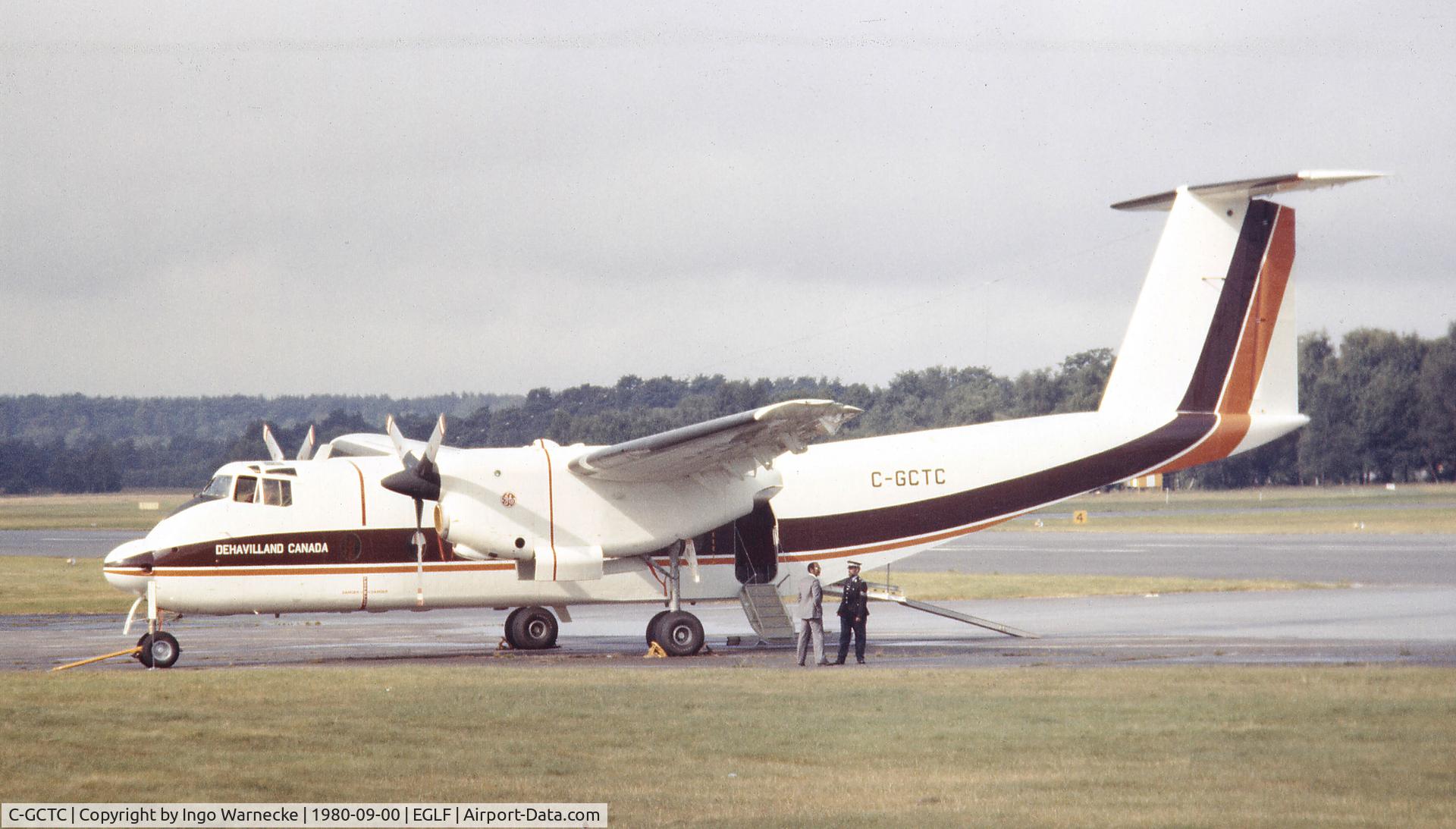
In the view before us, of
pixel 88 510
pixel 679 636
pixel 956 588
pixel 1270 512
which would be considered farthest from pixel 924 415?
pixel 88 510

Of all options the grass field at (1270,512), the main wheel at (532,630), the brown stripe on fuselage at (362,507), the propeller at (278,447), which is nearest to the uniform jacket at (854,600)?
the main wheel at (532,630)

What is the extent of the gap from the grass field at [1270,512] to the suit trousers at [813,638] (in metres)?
28.9

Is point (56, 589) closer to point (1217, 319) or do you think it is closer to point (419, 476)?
point (419, 476)

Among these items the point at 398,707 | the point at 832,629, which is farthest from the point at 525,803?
the point at 832,629

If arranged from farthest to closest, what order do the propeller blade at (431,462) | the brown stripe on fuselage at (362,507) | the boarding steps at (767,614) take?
the boarding steps at (767,614) → the brown stripe on fuselage at (362,507) → the propeller blade at (431,462)

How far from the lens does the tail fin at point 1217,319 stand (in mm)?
23125

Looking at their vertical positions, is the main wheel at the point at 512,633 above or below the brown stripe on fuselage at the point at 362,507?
below

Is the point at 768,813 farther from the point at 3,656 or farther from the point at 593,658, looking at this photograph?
the point at 3,656

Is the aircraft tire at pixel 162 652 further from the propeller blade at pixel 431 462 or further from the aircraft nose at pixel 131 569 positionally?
the propeller blade at pixel 431 462

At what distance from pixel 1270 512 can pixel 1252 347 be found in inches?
1800

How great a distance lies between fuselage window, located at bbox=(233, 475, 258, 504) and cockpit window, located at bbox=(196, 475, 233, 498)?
12 cm

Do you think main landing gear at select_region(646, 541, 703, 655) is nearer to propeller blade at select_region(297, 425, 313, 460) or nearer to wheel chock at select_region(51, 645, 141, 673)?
propeller blade at select_region(297, 425, 313, 460)

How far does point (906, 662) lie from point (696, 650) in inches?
129

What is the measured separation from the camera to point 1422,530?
51.9m
